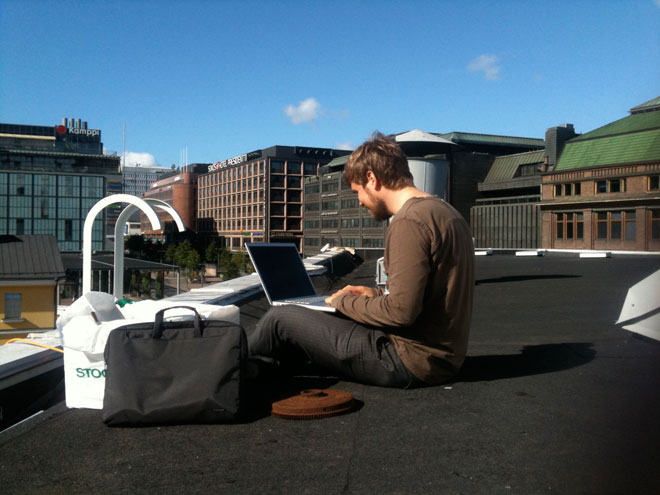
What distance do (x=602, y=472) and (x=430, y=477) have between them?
21.8 inches

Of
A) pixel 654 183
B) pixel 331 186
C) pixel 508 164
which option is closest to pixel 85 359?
pixel 654 183

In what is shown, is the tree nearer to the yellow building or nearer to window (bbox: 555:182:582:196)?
the yellow building

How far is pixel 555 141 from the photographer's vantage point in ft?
196

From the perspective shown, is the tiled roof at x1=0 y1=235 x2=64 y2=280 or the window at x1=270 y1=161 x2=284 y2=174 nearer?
the tiled roof at x1=0 y1=235 x2=64 y2=280

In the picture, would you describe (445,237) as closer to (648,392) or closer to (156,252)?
(648,392)

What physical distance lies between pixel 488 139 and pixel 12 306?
61.1 meters

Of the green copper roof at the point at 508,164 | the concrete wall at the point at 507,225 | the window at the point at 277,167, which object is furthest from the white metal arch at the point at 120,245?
the window at the point at 277,167

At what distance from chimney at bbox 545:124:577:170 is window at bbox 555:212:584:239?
7800 mm

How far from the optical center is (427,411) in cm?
274

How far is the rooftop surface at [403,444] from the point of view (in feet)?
6.42

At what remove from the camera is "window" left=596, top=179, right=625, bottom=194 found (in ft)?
Result: 129

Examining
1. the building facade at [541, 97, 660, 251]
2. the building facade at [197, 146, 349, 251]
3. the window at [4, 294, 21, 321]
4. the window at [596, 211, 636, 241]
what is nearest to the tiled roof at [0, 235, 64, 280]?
the window at [4, 294, 21, 321]

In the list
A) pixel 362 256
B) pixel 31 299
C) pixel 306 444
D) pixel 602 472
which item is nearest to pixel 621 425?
pixel 602 472

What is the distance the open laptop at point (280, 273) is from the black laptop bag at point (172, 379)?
5.16 ft
